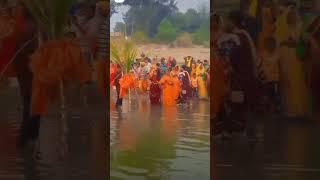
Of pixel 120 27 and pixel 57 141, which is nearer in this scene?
pixel 57 141

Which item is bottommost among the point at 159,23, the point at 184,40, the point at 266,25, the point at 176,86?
the point at 176,86

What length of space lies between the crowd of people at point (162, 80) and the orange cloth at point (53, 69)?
63cm

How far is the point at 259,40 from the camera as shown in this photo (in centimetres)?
597

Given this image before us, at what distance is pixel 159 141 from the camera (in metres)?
6.44

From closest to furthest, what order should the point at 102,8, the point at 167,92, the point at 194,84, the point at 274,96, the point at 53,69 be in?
1. the point at 274,96
2. the point at 53,69
3. the point at 102,8
4. the point at 194,84
5. the point at 167,92

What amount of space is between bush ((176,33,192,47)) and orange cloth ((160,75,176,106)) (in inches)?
19.9

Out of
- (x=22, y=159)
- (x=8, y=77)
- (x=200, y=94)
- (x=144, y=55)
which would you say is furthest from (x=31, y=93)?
(x=200, y=94)

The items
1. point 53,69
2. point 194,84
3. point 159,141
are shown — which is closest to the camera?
point 53,69

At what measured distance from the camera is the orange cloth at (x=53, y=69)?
6055 millimetres

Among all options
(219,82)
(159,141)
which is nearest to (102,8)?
(219,82)

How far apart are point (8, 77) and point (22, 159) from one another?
3.41ft

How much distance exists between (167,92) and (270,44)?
5.36ft

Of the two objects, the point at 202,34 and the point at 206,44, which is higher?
the point at 202,34

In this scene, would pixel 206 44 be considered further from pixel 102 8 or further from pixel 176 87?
pixel 102 8
